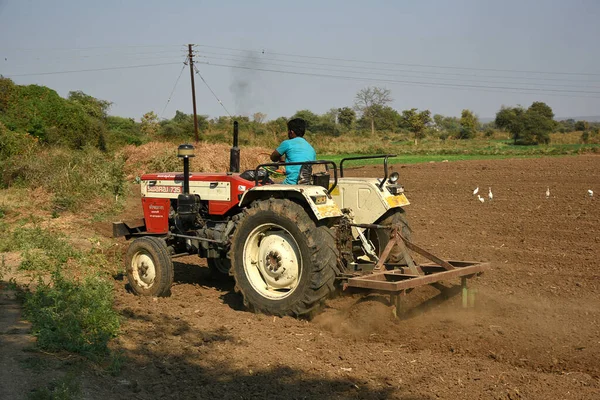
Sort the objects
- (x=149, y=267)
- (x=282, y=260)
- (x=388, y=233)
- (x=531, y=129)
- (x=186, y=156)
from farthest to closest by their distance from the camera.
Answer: (x=531, y=129)
(x=149, y=267)
(x=186, y=156)
(x=388, y=233)
(x=282, y=260)

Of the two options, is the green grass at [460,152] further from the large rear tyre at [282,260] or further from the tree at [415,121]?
the large rear tyre at [282,260]

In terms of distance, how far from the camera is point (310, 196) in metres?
5.88

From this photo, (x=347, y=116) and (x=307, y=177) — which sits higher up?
(x=347, y=116)

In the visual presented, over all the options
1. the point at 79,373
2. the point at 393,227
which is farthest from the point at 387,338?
the point at 79,373

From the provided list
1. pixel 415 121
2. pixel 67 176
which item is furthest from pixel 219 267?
pixel 415 121

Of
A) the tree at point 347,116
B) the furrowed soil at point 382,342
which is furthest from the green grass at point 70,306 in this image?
the tree at point 347,116

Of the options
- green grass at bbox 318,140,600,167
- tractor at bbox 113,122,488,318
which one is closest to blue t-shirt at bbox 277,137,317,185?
tractor at bbox 113,122,488,318

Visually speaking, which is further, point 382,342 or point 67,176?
point 67,176

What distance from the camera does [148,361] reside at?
15.8ft

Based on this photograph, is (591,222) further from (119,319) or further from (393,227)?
(119,319)

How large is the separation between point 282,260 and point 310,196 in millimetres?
Result: 699

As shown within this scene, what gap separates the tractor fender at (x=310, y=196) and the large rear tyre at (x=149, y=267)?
1.41 meters

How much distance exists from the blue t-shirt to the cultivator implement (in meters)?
0.98

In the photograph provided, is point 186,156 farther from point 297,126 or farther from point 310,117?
point 310,117
